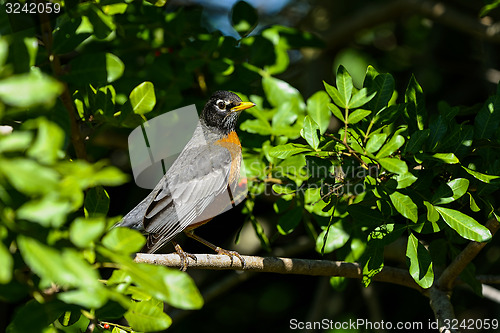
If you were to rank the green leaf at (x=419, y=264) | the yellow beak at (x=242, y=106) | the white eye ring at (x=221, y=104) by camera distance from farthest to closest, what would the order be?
the white eye ring at (x=221, y=104), the yellow beak at (x=242, y=106), the green leaf at (x=419, y=264)

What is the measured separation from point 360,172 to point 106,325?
54.7 inches

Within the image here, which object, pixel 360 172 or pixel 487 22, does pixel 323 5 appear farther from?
pixel 360 172

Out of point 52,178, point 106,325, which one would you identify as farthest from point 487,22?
point 52,178

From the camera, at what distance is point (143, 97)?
2.84 meters

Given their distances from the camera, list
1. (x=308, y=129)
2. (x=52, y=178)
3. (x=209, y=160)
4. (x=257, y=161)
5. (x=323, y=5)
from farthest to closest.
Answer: (x=323, y=5), (x=209, y=160), (x=257, y=161), (x=308, y=129), (x=52, y=178)

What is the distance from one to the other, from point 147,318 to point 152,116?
1824mm

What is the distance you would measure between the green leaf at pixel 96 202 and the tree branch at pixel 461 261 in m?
1.78

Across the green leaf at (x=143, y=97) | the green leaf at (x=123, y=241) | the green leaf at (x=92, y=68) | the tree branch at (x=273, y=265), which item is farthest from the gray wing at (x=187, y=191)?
the green leaf at (x=123, y=241)

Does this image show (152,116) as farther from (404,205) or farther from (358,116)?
(404,205)

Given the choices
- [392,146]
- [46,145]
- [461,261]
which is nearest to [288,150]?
[392,146]

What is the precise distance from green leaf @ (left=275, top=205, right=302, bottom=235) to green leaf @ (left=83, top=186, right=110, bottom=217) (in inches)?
47.9

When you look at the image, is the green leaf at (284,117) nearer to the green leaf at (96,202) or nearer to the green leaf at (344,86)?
the green leaf at (344,86)

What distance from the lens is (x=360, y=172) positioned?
8.86ft

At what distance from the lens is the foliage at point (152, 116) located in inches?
49.2
